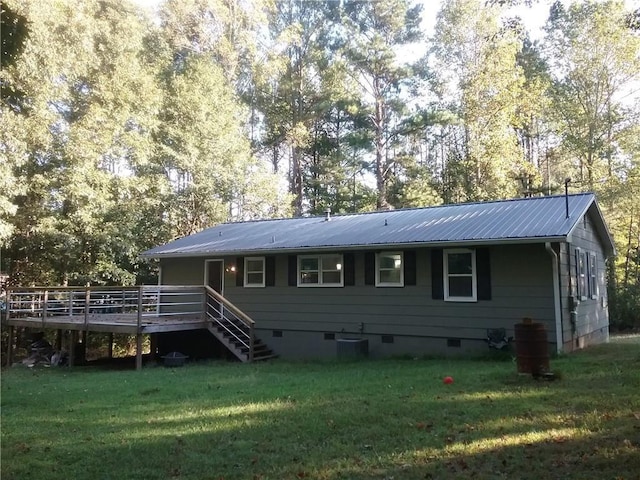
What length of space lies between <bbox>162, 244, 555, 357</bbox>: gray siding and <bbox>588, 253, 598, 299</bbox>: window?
→ 367cm

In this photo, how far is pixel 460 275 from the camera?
38.7 ft

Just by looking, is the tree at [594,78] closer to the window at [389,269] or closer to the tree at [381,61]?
the tree at [381,61]

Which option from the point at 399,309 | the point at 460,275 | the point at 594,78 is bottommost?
the point at 399,309

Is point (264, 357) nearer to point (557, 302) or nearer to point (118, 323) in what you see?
point (118, 323)

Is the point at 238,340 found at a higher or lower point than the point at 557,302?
lower

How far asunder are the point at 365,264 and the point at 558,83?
16346 millimetres

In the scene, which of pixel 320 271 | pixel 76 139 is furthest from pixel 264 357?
pixel 76 139

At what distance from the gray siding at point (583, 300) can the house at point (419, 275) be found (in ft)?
0.12

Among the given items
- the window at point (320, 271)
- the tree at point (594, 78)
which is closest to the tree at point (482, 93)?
the tree at point (594, 78)

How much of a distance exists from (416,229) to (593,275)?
538 centimetres

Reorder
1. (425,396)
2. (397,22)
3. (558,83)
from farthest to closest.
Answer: (397,22), (558,83), (425,396)

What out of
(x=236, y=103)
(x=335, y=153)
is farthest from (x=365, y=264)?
(x=335, y=153)

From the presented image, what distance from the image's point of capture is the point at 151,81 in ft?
63.3

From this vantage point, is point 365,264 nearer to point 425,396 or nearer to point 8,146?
point 425,396
